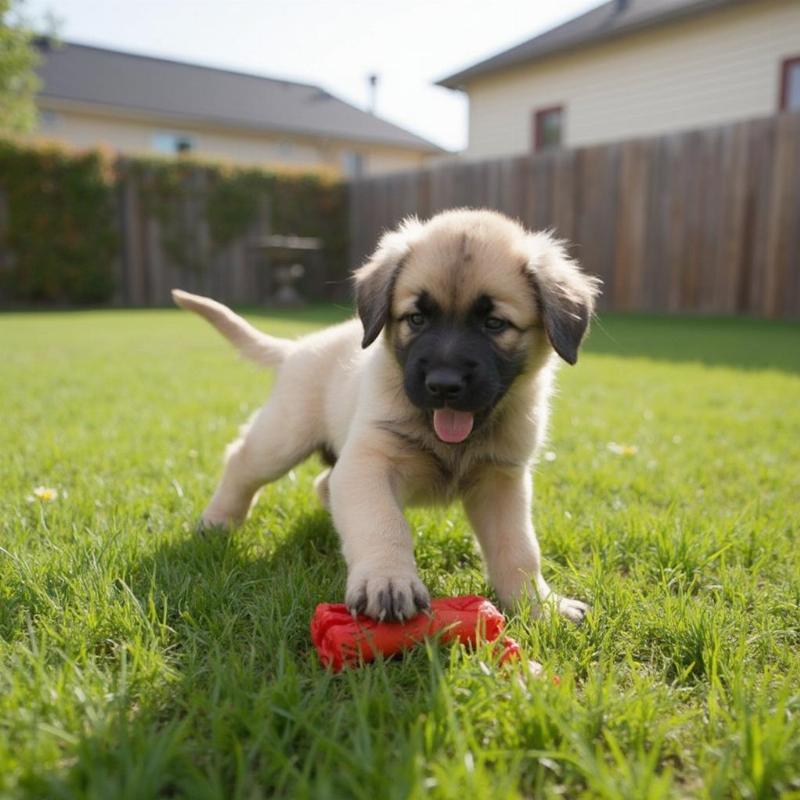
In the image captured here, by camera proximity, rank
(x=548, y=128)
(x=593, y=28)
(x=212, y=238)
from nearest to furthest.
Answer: (x=212, y=238)
(x=593, y=28)
(x=548, y=128)

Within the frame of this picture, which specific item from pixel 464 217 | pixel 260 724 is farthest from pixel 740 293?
pixel 260 724

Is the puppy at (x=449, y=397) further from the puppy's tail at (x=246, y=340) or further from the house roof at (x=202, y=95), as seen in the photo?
the house roof at (x=202, y=95)

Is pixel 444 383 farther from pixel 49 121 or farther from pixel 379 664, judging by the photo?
pixel 49 121

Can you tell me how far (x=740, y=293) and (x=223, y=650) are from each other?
1061 cm

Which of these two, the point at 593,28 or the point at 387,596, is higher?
the point at 593,28

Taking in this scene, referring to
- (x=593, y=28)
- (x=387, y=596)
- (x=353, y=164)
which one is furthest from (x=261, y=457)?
(x=353, y=164)

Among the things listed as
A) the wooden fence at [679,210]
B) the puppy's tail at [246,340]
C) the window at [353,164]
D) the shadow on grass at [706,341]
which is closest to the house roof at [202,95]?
the window at [353,164]

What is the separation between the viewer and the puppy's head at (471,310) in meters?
2.21

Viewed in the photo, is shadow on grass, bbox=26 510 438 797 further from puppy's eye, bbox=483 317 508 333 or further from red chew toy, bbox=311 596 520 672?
puppy's eye, bbox=483 317 508 333

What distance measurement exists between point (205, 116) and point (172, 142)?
1551 millimetres

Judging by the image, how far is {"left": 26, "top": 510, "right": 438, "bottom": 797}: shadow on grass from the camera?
1.18 m

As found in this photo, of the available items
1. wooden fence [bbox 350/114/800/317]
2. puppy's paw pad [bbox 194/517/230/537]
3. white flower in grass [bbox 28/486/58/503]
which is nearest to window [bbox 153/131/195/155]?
wooden fence [bbox 350/114/800/317]

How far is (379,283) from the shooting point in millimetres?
2502

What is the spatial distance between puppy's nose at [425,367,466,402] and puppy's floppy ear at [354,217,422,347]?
34cm
